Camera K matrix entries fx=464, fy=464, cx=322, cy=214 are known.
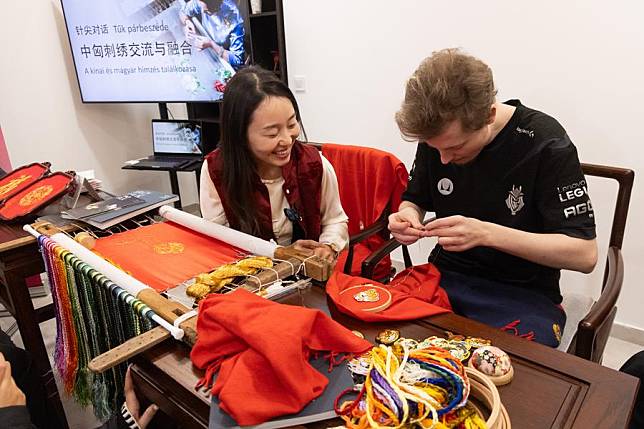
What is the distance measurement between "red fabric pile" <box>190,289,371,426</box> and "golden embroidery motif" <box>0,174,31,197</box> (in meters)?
1.31

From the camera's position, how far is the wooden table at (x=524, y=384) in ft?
2.16

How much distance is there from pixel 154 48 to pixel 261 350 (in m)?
2.71

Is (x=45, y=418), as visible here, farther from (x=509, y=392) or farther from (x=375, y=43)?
(x=375, y=43)

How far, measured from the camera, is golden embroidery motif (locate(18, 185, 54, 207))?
1.58 meters

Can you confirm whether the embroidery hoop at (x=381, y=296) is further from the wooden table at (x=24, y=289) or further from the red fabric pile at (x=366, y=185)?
the wooden table at (x=24, y=289)

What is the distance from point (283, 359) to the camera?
688mm

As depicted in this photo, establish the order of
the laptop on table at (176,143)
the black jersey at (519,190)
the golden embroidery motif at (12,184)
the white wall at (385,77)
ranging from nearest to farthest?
the black jersey at (519,190) < the golden embroidery motif at (12,184) < the white wall at (385,77) < the laptop on table at (176,143)

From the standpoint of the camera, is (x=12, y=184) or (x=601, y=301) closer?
(x=601, y=301)

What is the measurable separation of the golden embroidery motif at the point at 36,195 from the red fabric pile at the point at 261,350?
3.58 feet

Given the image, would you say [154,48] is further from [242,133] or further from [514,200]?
[514,200]

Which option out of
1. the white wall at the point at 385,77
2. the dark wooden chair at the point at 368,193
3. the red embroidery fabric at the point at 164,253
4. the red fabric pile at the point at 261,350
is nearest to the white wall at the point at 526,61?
the white wall at the point at 385,77

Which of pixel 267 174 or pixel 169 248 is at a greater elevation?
pixel 267 174

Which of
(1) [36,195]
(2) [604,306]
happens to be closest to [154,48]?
(1) [36,195]

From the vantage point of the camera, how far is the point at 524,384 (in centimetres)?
72
